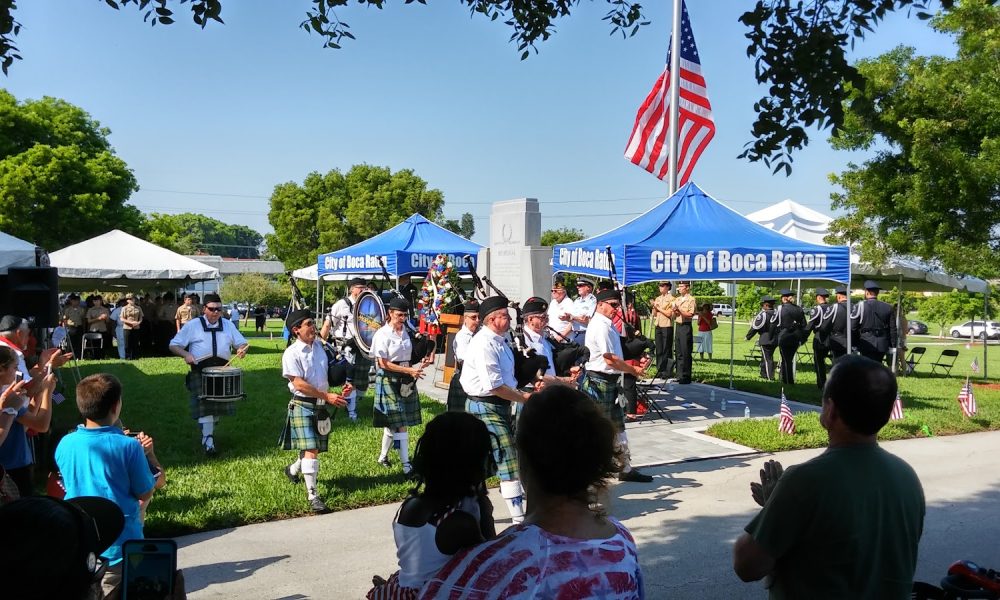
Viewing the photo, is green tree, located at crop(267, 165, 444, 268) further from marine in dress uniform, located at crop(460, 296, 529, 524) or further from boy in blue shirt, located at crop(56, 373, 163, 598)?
boy in blue shirt, located at crop(56, 373, 163, 598)

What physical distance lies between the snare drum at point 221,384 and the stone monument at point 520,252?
5.59 metres

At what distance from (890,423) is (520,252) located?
6104mm

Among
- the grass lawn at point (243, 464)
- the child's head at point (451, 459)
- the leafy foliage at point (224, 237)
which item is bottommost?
the grass lawn at point (243, 464)

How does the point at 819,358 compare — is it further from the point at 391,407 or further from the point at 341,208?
the point at 341,208

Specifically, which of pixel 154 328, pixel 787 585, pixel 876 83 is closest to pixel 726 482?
pixel 787 585

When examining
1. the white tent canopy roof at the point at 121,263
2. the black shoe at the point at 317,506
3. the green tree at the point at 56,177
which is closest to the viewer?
the black shoe at the point at 317,506

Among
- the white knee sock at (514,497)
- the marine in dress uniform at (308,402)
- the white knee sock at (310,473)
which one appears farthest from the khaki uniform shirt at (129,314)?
the white knee sock at (514,497)

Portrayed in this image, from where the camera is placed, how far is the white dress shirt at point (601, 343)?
746 centimetres

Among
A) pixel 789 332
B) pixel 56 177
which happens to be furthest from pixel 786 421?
pixel 56 177

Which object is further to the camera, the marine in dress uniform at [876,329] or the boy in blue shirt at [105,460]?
the marine in dress uniform at [876,329]

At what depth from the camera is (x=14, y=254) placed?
816 cm

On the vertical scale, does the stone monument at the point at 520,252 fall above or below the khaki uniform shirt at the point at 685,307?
above

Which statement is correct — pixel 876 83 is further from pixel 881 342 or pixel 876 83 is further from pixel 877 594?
pixel 877 594

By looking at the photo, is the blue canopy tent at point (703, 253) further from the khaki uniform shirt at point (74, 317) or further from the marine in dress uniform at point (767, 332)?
the khaki uniform shirt at point (74, 317)
